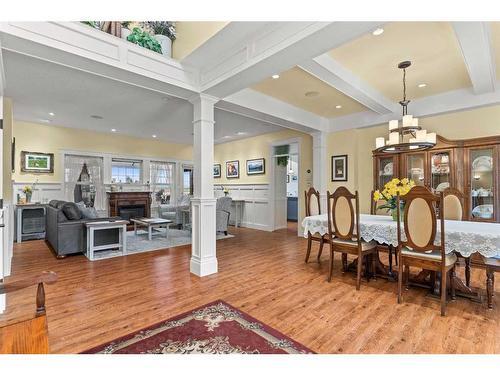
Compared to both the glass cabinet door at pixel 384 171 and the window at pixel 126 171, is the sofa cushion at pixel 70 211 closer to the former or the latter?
the window at pixel 126 171

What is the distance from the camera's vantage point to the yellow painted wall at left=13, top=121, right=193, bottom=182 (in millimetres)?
5724

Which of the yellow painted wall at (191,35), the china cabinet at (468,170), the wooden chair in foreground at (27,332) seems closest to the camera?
the wooden chair in foreground at (27,332)

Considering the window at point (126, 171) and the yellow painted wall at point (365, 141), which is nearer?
the yellow painted wall at point (365, 141)

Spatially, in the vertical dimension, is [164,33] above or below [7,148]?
above

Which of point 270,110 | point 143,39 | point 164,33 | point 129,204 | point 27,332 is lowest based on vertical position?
point 27,332

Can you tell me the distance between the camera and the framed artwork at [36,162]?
18.8 feet

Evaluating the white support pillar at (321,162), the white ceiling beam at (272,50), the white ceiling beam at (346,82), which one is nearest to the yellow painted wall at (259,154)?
the white support pillar at (321,162)

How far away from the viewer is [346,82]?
3391 mm

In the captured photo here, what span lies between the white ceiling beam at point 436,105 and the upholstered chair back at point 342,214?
108 inches

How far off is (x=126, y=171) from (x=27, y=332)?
6.71 metres

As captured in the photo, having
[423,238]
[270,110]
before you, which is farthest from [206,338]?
[270,110]

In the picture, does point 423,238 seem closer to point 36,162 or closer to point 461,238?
point 461,238

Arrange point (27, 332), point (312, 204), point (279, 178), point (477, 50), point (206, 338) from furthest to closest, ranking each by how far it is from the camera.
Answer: point (279, 178), point (312, 204), point (477, 50), point (206, 338), point (27, 332)
